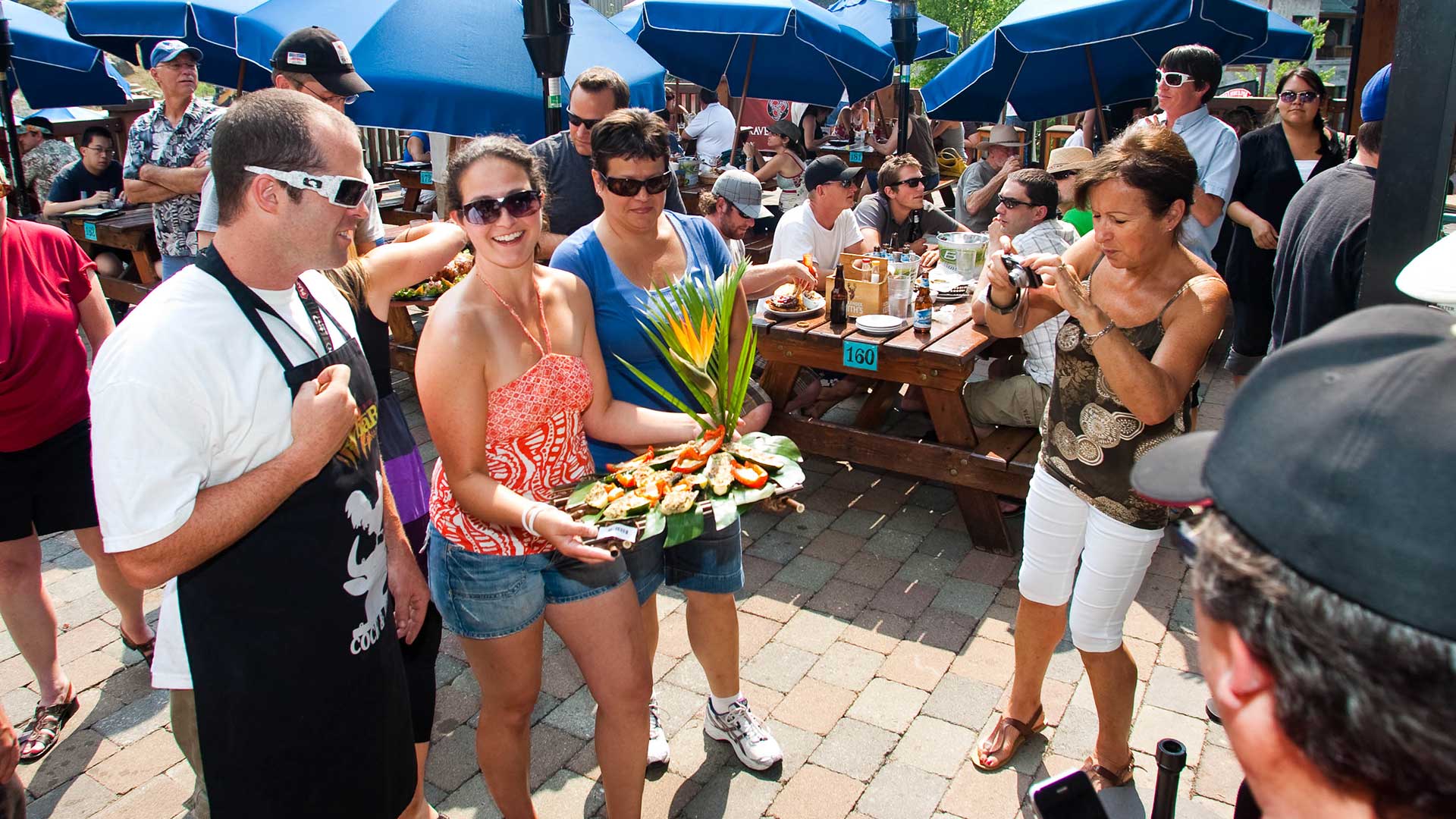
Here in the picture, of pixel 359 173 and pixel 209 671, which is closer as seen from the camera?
pixel 209 671

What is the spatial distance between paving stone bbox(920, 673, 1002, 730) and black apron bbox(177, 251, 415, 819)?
208 cm

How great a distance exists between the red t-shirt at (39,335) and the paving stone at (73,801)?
1130mm

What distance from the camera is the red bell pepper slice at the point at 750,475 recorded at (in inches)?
101

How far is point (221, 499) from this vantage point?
1.79 metres

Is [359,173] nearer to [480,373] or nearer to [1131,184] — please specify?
[480,373]

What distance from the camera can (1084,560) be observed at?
2.94 metres

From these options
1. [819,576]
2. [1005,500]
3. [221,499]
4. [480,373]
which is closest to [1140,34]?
[1005,500]

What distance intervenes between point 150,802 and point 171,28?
659cm

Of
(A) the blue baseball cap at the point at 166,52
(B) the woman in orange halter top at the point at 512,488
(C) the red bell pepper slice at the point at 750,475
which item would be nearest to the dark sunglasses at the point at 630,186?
(B) the woman in orange halter top at the point at 512,488

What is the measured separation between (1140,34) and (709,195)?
3.69m

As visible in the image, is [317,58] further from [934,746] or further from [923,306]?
[934,746]

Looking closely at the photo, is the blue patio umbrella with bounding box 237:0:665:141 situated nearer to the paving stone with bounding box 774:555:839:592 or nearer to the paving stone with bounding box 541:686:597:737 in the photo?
the paving stone with bounding box 774:555:839:592

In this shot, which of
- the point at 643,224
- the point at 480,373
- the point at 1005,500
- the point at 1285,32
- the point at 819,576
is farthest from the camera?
the point at 1285,32

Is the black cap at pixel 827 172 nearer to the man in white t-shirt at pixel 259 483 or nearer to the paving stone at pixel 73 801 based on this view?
the man in white t-shirt at pixel 259 483
